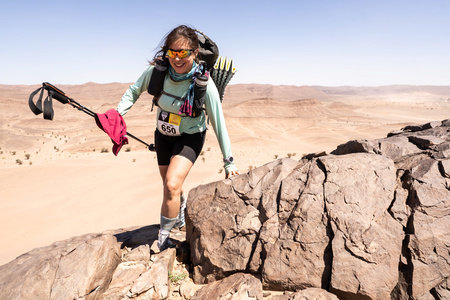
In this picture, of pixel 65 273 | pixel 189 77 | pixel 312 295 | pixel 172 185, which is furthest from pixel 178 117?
pixel 312 295

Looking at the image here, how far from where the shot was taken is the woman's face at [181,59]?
283 centimetres

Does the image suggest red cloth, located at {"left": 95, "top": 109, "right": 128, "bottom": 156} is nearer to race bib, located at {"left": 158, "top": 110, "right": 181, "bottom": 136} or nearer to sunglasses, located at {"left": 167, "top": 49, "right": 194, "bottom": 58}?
race bib, located at {"left": 158, "top": 110, "right": 181, "bottom": 136}

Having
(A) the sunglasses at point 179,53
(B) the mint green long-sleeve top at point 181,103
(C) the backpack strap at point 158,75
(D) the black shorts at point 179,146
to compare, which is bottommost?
(D) the black shorts at point 179,146

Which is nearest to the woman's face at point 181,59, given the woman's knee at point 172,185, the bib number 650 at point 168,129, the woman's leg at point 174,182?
the bib number 650 at point 168,129

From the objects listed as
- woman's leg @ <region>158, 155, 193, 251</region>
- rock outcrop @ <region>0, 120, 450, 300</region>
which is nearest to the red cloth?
woman's leg @ <region>158, 155, 193, 251</region>

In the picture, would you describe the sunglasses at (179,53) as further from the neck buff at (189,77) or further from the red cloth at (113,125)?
the red cloth at (113,125)

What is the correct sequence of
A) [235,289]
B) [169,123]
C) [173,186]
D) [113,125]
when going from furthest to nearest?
1. [169,123]
2. [113,125]
3. [173,186]
4. [235,289]

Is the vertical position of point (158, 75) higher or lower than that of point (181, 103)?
higher

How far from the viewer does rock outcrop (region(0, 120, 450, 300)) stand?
2490mm

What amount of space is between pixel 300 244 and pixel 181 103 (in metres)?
1.83

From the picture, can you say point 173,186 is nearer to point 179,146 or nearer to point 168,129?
point 179,146

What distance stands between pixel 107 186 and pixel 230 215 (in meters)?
7.09

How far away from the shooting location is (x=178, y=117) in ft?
10.2

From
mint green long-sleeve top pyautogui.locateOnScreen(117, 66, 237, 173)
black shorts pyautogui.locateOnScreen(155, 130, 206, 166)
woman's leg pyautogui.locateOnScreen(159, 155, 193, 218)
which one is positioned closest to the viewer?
woman's leg pyautogui.locateOnScreen(159, 155, 193, 218)
